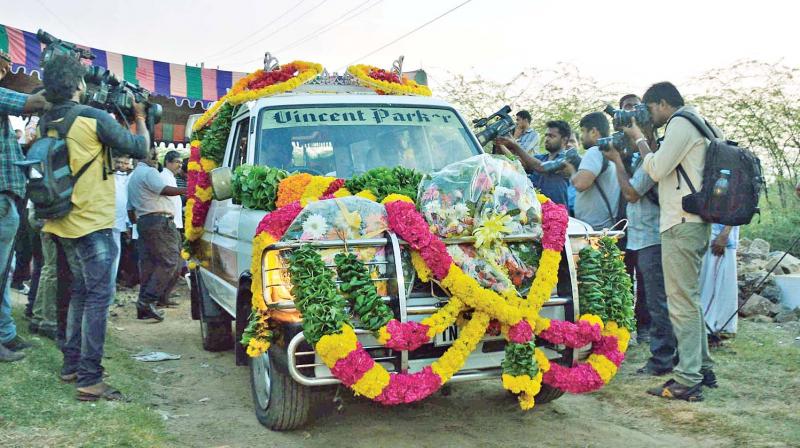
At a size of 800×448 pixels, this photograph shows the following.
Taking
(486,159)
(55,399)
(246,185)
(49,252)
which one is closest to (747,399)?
(486,159)

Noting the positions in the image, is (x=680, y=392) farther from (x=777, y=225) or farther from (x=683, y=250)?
(x=777, y=225)

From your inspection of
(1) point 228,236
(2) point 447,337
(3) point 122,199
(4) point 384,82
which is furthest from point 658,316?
(3) point 122,199

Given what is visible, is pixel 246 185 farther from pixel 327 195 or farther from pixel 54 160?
pixel 54 160

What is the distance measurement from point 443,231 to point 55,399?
2855 millimetres

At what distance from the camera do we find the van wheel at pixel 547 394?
487cm

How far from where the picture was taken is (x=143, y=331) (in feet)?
27.6

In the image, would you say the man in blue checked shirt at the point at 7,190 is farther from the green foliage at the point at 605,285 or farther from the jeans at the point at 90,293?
the green foliage at the point at 605,285

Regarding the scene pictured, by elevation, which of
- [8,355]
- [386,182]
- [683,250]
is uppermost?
[386,182]

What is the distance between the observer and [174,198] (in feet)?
35.4

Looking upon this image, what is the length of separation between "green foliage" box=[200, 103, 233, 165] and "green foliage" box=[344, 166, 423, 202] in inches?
96.1

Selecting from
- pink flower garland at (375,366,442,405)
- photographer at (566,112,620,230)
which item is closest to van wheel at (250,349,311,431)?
pink flower garland at (375,366,442,405)

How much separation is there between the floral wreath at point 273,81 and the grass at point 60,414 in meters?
2.51

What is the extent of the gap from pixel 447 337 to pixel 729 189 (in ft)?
7.73

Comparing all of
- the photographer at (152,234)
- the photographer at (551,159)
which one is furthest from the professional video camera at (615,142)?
the photographer at (152,234)
